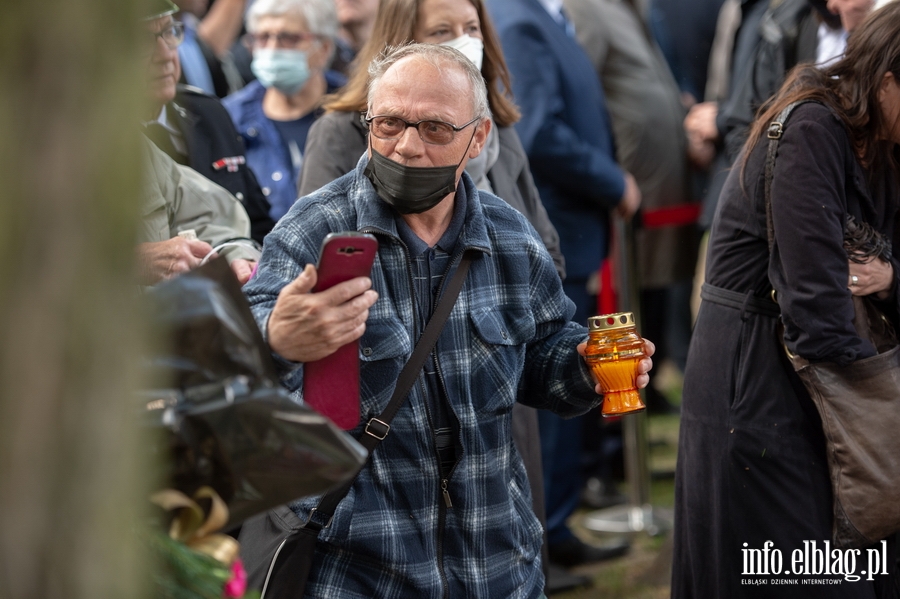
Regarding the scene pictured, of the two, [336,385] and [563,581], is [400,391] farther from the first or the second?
[563,581]

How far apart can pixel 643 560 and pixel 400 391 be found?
3.04m

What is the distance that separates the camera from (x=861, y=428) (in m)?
2.82

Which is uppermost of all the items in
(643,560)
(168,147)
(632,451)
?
(168,147)

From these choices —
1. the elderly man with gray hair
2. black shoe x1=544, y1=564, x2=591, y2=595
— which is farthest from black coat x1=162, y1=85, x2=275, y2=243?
black shoe x1=544, y1=564, x2=591, y2=595

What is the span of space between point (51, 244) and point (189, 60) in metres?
4.29

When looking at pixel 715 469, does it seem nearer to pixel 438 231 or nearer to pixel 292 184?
pixel 438 231

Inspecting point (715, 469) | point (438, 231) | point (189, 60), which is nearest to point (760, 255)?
point (715, 469)

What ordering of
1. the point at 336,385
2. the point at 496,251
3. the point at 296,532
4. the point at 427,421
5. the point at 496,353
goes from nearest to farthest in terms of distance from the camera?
the point at 336,385, the point at 296,532, the point at 427,421, the point at 496,353, the point at 496,251

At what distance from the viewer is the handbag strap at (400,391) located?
219cm

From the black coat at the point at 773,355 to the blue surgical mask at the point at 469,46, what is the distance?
1002 millimetres

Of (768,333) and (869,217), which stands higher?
(869,217)

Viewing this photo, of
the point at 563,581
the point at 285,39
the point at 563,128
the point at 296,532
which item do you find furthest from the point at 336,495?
the point at 285,39

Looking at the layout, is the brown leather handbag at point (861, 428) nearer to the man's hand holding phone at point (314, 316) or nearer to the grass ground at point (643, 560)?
the man's hand holding phone at point (314, 316)

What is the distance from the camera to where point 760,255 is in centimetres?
296
